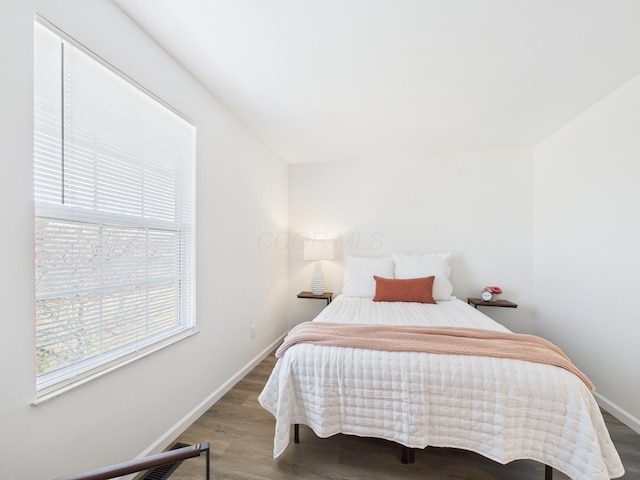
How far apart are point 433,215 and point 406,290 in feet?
3.75

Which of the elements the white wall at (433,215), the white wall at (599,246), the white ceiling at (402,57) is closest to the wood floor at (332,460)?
the white wall at (599,246)

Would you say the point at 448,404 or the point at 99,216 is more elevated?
the point at 99,216

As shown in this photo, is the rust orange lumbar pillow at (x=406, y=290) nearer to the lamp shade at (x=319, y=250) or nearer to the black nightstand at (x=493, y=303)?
the black nightstand at (x=493, y=303)

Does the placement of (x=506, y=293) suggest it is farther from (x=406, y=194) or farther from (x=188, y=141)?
(x=188, y=141)

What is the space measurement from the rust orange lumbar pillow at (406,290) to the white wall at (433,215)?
0.64 metres

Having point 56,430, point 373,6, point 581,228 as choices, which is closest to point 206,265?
point 56,430

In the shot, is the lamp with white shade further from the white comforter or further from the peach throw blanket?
the white comforter

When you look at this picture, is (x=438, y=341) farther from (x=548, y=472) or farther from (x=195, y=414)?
(x=195, y=414)

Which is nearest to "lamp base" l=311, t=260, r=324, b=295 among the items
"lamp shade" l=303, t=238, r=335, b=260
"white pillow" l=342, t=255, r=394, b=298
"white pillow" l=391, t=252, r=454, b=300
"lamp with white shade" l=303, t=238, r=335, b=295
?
"lamp with white shade" l=303, t=238, r=335, b=295

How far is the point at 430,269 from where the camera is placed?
2928mm

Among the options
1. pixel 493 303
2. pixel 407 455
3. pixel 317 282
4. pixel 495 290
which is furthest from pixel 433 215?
pixel 407 455

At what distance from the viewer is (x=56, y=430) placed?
1.04 m

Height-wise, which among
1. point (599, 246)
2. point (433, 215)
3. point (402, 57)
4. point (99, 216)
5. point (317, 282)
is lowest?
point (317, 282)

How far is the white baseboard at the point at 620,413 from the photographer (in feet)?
5.71
